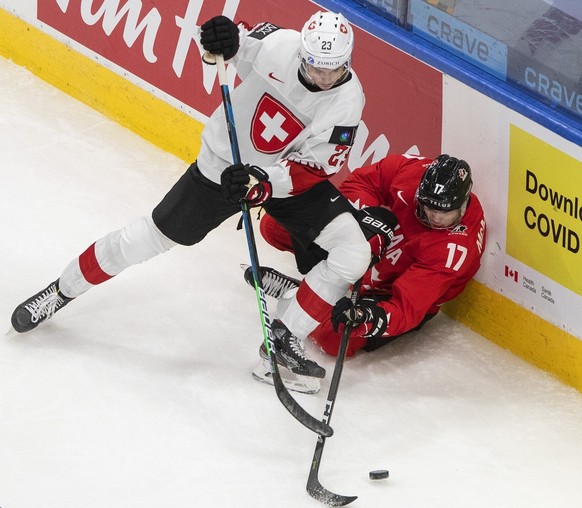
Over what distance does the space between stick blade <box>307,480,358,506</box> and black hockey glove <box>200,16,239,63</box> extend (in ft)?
4.81

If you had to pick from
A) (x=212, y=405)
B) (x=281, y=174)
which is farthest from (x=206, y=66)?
(x=212, y=405)

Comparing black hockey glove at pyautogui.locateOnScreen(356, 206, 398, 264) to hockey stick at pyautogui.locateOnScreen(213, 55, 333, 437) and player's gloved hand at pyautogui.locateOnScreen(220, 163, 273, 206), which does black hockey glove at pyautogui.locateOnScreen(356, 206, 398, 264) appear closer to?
hockey stick at pyautogui.locateOnScreen(213, 55, 333, 437)

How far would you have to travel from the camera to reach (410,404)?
514cm

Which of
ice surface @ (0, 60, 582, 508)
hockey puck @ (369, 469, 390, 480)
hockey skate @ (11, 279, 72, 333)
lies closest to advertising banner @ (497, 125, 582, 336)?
ice surface @ (0, 60, 582, 508)

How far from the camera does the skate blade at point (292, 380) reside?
5.15 m

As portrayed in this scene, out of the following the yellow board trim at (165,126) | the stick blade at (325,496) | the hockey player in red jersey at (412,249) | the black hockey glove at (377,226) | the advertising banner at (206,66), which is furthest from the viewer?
the advertising banner at (206,66)

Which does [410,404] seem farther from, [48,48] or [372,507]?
[48,48]

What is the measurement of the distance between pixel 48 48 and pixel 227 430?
270cm

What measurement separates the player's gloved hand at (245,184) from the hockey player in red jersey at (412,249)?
0.51m

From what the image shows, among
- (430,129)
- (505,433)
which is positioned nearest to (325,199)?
(430,129)

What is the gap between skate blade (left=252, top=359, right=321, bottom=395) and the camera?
16.9 ft

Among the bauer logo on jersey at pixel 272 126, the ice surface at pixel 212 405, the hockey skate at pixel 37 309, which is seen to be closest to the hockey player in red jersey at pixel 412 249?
the ice surface at pixel 212 405

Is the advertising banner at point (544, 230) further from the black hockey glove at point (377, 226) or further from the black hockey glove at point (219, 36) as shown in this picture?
the black hockey glove at point (219, 36)

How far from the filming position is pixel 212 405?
501 cm
